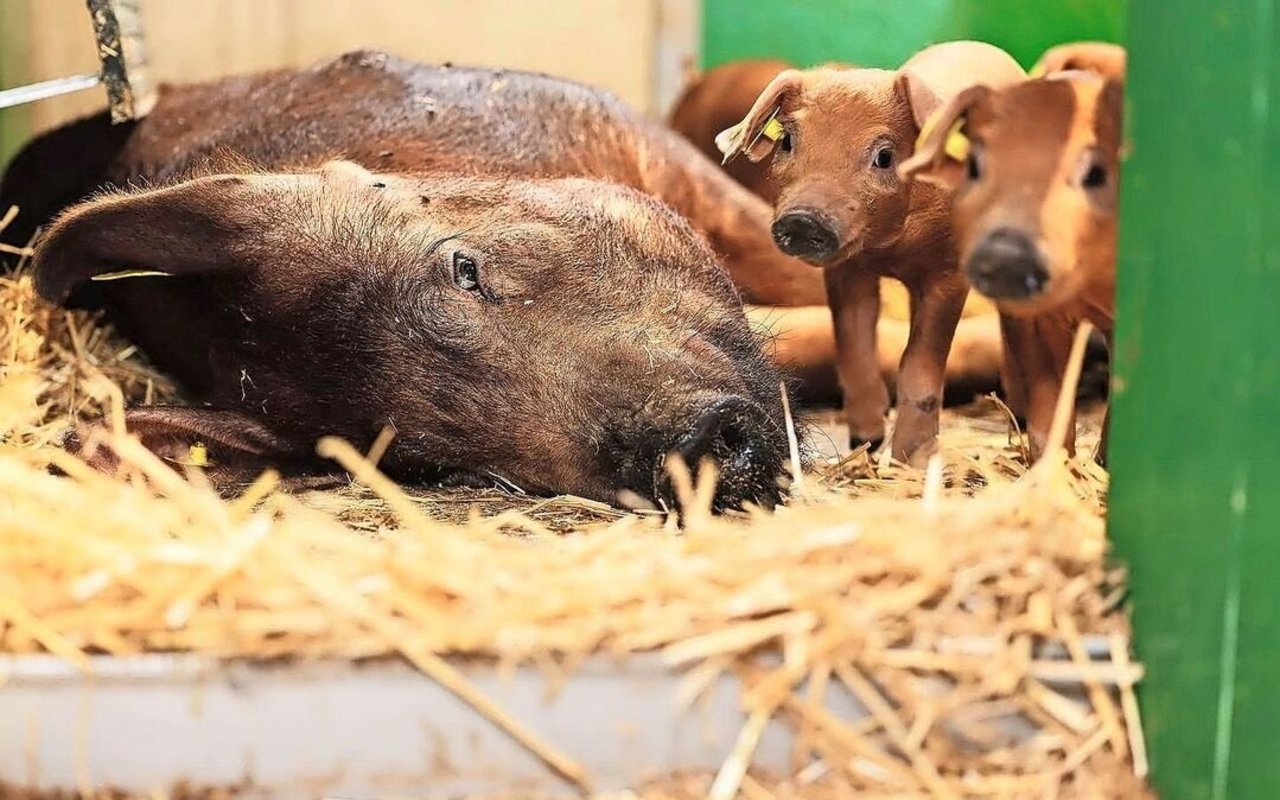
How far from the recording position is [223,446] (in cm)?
288

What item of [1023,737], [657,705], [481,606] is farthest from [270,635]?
[1023,737]

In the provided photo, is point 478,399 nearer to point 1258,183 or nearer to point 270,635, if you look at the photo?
point 270,635

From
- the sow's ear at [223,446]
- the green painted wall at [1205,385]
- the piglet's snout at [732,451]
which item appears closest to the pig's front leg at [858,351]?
the piglet's snout at [732,451]

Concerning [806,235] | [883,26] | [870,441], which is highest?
[806,235]

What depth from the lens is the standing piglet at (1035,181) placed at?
5.64 ft

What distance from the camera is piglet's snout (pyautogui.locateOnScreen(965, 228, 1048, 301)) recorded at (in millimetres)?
1703

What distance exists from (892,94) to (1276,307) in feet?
3.35

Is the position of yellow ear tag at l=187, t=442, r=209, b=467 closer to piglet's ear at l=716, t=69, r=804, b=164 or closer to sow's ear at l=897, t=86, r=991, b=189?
piglet's ear at l=716, t=69, r=804, b=164

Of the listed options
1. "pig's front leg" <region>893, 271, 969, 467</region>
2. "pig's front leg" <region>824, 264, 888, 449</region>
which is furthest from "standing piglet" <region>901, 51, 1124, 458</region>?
"pig's front leg" <region>824, 264, 888, 449</region>

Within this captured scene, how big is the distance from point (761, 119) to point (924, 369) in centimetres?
56

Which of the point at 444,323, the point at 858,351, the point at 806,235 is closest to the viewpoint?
the point at 806,235

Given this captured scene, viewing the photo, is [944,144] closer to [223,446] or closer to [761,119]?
[761,119]

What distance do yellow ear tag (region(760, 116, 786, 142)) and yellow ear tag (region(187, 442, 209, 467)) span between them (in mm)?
1221

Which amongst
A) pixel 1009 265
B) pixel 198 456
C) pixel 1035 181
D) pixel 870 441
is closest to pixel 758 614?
pixel 1009 265
